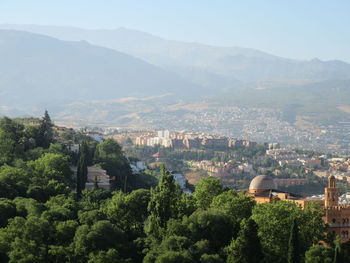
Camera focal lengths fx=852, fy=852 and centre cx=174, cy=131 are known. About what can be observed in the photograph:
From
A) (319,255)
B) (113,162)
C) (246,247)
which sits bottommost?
(319,255)

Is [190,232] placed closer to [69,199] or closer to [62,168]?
[69,199]

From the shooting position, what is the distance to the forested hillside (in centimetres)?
4144

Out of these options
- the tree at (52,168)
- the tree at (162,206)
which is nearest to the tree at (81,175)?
the tree at (52,168)

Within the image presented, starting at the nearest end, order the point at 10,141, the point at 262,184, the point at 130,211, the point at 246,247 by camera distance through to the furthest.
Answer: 1. the point at 246,247
2. the point at 130,211
3. the point at 262,184
4. the point at 10,141

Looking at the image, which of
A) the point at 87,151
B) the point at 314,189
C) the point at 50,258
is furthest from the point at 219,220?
the point at 314,189

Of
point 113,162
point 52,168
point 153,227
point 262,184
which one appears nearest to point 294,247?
point 153,227

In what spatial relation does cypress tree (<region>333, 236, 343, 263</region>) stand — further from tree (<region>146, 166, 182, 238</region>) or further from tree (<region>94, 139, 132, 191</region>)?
tree (<region>94, 139, 132, 191</region>)

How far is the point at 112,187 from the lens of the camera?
67688 mm

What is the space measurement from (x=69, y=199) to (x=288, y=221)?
45.0 feet

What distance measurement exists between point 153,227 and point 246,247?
6503 millimetres

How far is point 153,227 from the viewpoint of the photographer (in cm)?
4575

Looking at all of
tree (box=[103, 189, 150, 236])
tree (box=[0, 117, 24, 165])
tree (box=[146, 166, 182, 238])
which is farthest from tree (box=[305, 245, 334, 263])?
tree (box=[0, 117, 24, 165])

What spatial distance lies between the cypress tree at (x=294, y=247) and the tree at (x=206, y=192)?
10.9 m

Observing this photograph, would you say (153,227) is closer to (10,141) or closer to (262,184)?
(262,184)
